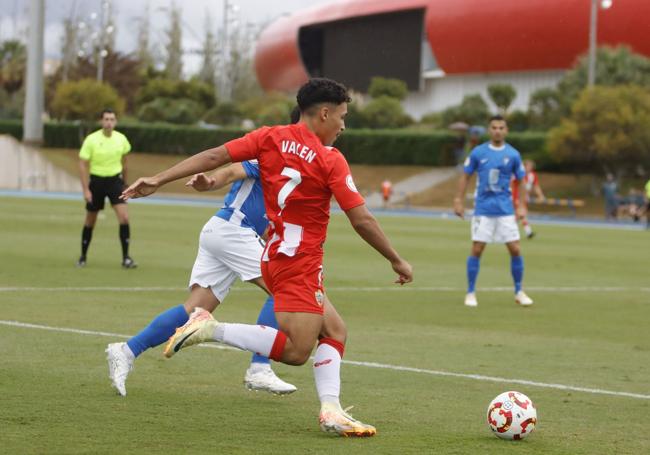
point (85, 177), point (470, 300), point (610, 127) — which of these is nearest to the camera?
point (470, 300)

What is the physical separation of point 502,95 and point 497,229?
60179mm

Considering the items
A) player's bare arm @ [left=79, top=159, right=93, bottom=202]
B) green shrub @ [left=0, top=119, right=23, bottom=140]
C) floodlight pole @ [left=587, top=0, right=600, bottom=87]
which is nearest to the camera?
player's bare arm @ [left=79, top=159, right=93, bottom=202]

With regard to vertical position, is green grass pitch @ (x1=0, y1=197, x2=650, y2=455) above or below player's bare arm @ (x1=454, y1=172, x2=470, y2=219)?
below

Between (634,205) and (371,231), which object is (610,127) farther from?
(371,231)

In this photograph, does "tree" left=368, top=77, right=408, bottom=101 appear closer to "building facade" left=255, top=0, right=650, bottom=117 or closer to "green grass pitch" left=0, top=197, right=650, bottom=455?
"building facade" left=255, top=0, right=650, bottom=117

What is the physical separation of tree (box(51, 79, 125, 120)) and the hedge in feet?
2.85

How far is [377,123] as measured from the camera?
70.5m

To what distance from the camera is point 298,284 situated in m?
6.56

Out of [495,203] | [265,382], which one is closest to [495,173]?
[495,203]

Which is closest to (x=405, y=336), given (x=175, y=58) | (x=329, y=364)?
(x=329, y=364)

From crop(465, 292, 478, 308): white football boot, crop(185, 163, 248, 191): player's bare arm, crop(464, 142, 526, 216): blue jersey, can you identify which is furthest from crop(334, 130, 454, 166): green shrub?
crop(185, 163, 248, 191): player's bare arm

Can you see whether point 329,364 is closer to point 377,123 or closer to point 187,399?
point 187,399

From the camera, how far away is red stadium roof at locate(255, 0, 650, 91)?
7356 cm

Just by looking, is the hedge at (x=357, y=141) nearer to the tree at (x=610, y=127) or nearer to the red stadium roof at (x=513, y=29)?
the tree at (x=610, y=127)
